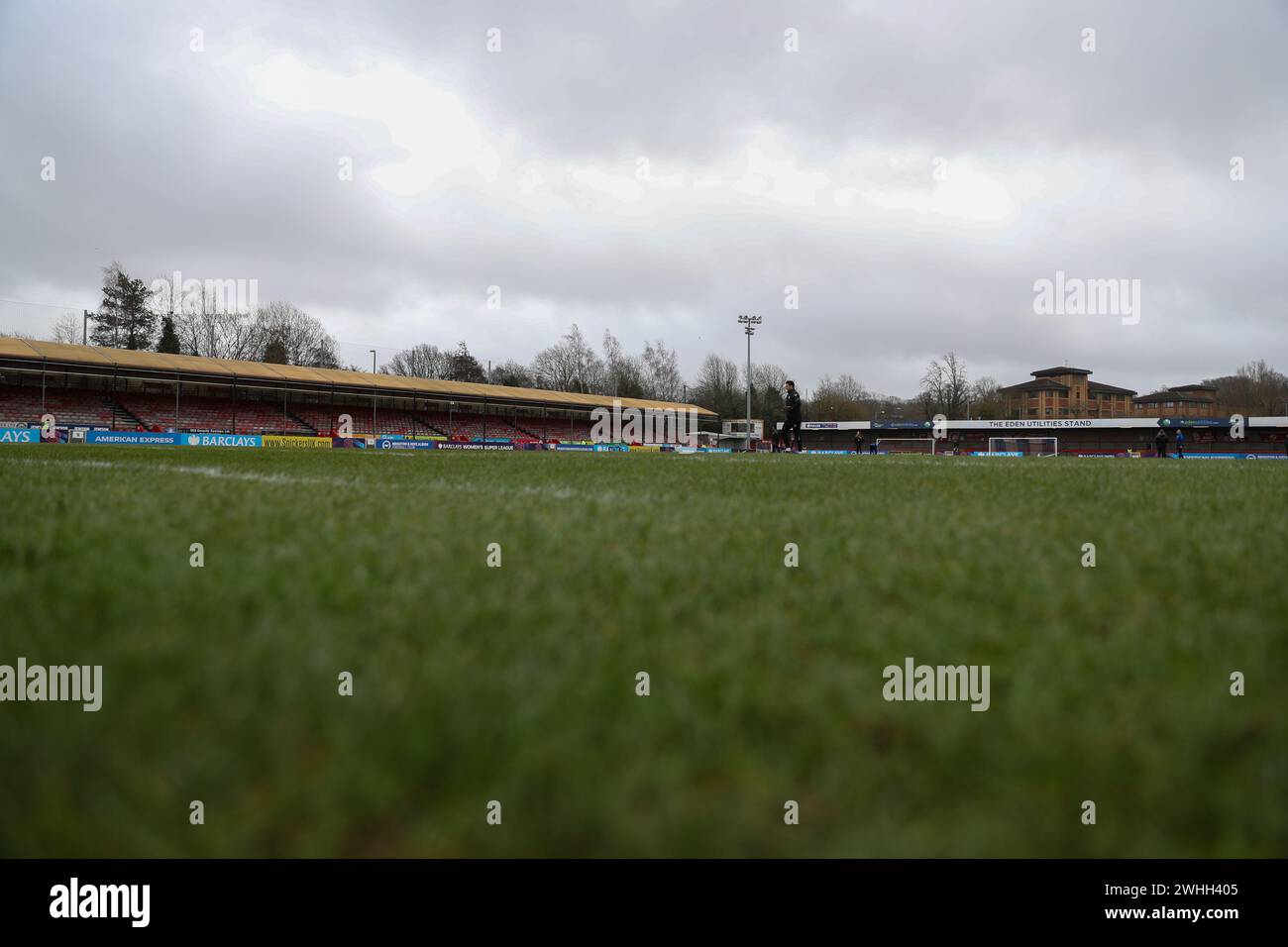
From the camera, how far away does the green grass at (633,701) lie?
3.41ft

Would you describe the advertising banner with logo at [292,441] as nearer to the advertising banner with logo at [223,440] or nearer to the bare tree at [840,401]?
the advertising banner with logo at [223,440]

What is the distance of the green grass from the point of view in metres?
1.04

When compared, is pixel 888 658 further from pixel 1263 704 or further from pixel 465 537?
pixel 465 537

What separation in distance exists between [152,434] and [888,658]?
123 feet

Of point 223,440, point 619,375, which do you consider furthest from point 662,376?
point 223,440

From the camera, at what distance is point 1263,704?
1437mm

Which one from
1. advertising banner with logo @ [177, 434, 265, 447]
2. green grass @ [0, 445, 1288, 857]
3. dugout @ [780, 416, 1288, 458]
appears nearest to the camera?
green grass @ [0, 445, 1288, 857]

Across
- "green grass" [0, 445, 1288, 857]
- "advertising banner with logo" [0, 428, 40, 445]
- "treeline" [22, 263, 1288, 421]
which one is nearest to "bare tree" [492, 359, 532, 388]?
"treeline" [22, 263, 1288, 421]

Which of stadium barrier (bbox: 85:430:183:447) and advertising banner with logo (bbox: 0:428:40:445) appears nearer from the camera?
advertising banner with logo (bbox: 0:428:40:445)

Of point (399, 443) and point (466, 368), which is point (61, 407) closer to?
point (399, 443)

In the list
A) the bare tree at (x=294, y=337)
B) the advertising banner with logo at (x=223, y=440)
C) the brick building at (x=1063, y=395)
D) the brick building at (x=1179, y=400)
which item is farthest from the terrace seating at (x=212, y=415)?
the brick building at (x=1179, y=400)

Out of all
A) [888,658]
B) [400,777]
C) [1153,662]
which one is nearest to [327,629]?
[400,777]

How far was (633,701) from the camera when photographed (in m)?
1.43

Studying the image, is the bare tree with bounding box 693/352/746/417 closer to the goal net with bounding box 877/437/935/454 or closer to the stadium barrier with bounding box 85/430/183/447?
the goal net with bounding box 877/437/935/454
